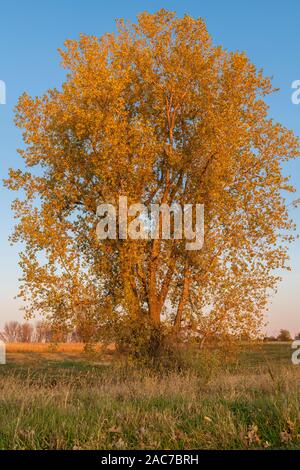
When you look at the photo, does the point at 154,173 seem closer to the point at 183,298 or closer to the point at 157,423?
the point at 183,298

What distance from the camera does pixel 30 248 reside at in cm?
2397

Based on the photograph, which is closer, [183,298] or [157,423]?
[157,423]

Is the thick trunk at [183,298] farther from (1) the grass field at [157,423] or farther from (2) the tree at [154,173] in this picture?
(1) the grass field at [157,423]

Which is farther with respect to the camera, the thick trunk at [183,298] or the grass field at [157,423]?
the thick trunk at [183,298]

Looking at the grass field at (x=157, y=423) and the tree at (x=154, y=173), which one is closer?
the grass field at (x=157, y=423)

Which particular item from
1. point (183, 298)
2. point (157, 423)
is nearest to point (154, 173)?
point (183, 298)

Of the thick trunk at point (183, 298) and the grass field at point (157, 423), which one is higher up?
the thick trunk at point (183, 298)

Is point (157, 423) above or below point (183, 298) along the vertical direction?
below

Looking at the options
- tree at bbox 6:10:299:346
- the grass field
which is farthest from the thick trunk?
the grass field

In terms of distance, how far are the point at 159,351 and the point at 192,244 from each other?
4799mm

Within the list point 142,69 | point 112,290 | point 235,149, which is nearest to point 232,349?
point 112,290

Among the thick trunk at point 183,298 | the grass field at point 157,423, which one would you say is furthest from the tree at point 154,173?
A: the grass field at point 157,423

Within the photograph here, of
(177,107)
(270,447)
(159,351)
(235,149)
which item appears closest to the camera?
(270,447)

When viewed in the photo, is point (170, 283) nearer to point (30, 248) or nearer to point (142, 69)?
point (30, 248)
